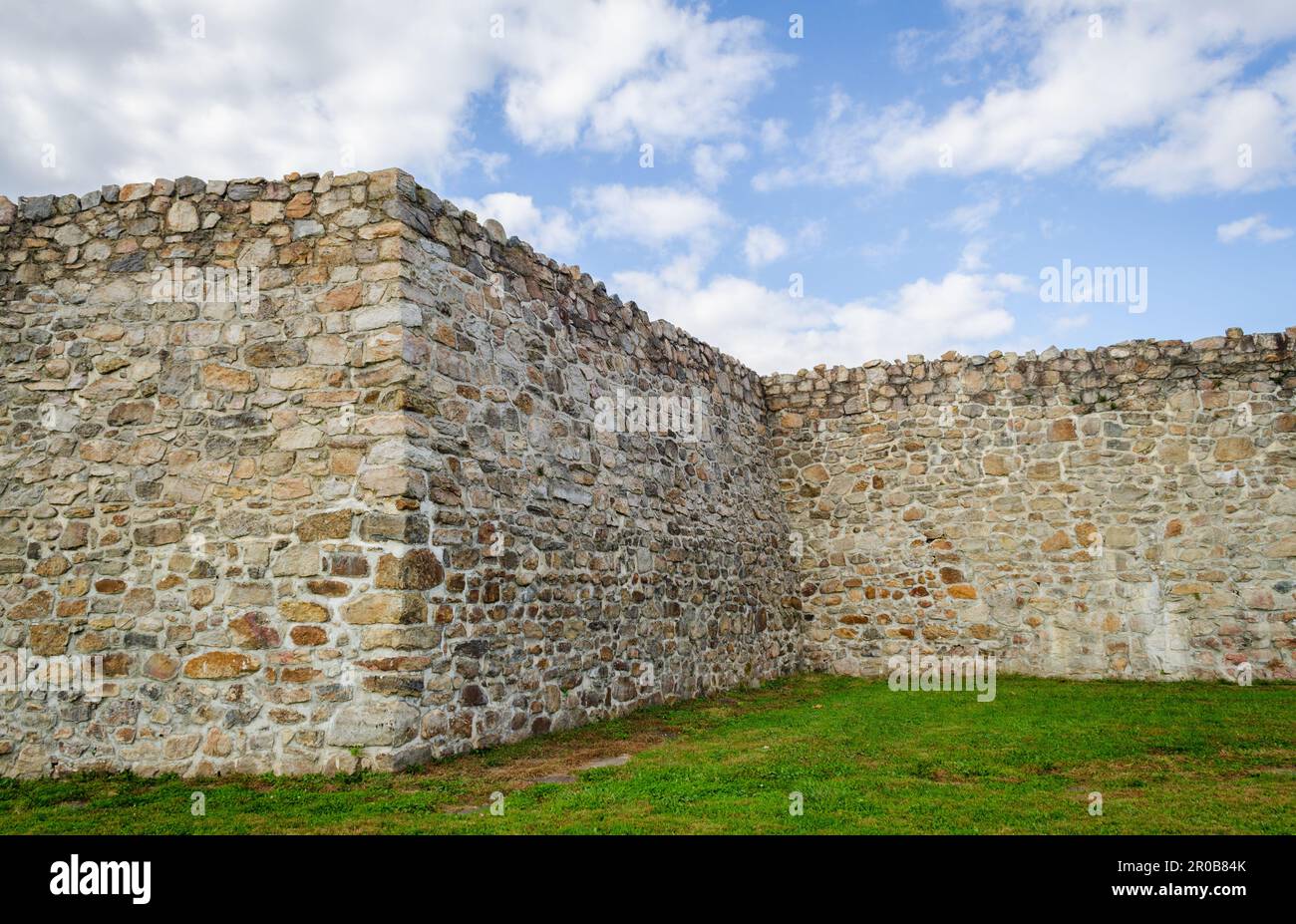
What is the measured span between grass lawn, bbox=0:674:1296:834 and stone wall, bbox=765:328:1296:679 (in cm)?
295

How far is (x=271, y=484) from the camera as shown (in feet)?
23.9

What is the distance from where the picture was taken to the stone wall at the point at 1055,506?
12.2 metres

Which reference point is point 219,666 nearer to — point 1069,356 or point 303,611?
point 303,611

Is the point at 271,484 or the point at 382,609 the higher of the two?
the point at 271,484

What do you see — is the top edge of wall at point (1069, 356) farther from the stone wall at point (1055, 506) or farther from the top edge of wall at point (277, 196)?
the top edge of wall at point (277, 196)

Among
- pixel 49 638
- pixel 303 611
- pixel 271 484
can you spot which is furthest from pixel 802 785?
pixel 49 638

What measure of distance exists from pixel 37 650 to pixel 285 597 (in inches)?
85.5

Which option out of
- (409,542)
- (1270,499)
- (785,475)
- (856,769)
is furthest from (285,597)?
(1270,499)

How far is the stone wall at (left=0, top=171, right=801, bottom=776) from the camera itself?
701 centimetres

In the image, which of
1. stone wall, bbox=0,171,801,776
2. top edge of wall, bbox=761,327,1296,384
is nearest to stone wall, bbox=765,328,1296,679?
top edge of wall, bbox=761,327,1296,384

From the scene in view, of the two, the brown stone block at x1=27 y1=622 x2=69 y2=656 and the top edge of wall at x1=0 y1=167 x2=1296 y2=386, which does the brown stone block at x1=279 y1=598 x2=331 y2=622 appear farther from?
the top edge of wall at x1=0 y1=167 x2=1296 y2=386

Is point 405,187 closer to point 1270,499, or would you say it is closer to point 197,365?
point 197,365

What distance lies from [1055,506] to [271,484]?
402 inches

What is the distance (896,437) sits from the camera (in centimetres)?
1402
